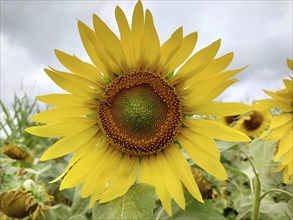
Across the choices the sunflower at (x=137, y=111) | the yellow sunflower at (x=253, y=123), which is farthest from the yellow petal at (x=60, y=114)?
the yellow sunflower at (x=253, y=123)

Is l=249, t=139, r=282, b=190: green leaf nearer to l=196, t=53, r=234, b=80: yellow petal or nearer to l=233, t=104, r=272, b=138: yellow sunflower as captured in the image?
l=196, t=53, r=234, b=80: yellow petal

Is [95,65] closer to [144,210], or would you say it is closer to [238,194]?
[144,210]

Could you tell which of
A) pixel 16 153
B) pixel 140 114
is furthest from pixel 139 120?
pixel 16 153

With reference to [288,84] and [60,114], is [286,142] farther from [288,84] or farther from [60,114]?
[60,114]

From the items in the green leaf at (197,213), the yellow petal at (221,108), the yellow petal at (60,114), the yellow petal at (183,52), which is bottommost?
the green leaf at (197,213)

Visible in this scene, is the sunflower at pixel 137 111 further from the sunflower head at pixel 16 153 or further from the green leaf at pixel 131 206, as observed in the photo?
the sunflower head at pixel 16 153
